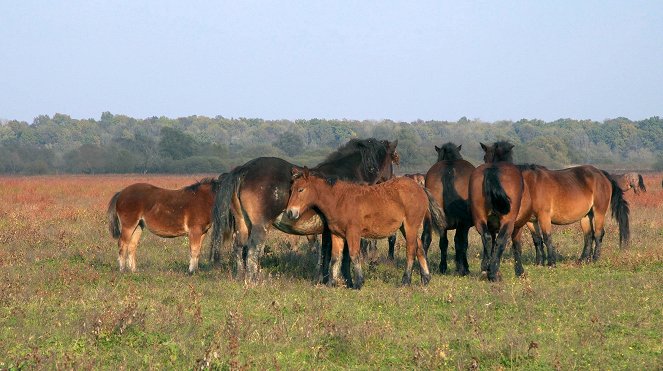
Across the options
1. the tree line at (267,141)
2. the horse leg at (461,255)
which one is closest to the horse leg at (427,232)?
the horse leg at (461,255)

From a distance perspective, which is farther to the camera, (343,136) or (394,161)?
(343,136)

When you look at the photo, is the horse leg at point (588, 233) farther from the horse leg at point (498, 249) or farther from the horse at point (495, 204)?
the horse leg at point (498, 249)

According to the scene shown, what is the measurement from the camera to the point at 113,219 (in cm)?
1231

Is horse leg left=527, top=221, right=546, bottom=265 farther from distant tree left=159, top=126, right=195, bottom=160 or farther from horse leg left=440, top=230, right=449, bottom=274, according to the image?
distant tree left=159, top=126, right=195, bottom=160

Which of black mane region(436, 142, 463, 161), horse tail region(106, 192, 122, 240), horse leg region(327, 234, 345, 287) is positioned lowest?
horse leg region(327, 234, 345, 287)

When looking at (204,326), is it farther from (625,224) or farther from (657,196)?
(657,196)

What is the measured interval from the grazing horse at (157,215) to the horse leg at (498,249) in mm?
4465

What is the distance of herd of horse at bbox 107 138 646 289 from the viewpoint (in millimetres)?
10641

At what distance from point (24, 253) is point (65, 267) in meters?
2.19

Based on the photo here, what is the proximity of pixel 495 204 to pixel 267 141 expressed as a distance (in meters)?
110

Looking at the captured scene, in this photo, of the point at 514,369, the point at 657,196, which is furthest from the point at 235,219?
the point at 657,196

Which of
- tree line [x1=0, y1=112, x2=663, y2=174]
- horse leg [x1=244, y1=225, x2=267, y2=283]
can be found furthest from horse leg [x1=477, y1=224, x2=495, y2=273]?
tree line [x1=0, y1=112, x2=663, y2=174]

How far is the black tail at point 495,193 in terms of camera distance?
11.0 meters

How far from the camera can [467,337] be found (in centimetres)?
767
